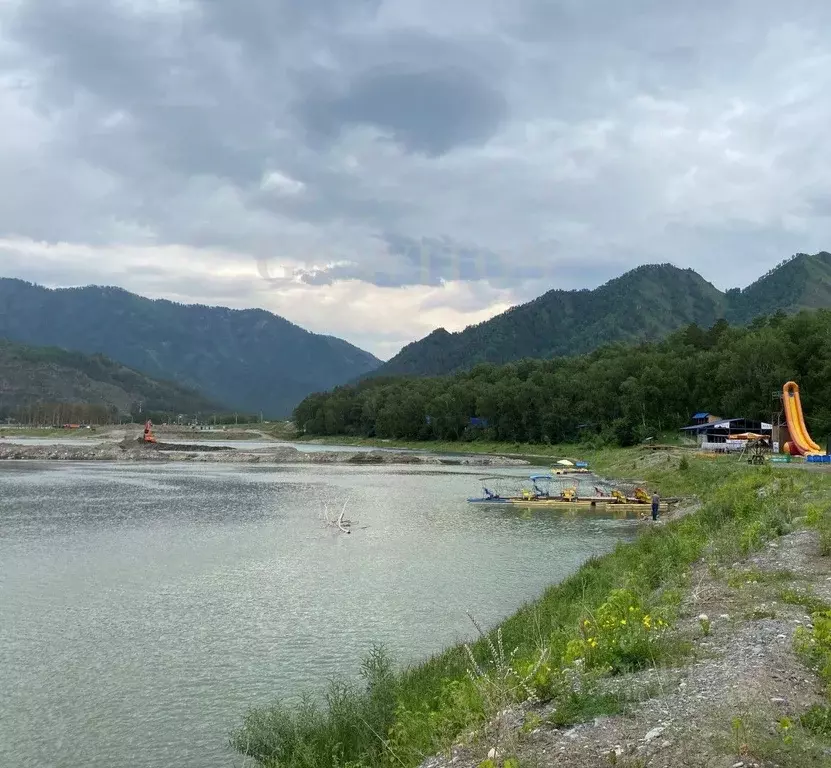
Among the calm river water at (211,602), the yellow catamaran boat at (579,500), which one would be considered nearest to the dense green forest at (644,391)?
the yellow catamaran boat at (579,500)

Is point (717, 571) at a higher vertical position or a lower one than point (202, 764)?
higher

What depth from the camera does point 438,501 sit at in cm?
6450

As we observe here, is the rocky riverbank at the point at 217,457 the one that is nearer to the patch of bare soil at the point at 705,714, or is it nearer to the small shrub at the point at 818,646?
the patch of bare soil at the point at 705,714

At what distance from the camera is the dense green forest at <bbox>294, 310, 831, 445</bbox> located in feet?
361

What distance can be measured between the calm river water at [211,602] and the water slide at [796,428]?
37.3 m

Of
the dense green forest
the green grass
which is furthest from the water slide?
the green grass

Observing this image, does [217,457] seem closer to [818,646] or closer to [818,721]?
[818,646]

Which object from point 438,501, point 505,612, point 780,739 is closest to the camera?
point 780,739

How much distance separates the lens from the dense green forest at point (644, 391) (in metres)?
110

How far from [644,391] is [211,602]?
372ft

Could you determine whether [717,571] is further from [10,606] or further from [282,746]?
[10,606]

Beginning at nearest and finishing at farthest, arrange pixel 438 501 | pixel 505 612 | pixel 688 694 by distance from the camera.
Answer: pixel 688 694, pixel 505 612, pixel 438 501

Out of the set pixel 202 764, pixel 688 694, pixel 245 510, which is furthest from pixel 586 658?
pixel 245 510

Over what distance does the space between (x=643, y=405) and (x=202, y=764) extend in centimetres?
12319
